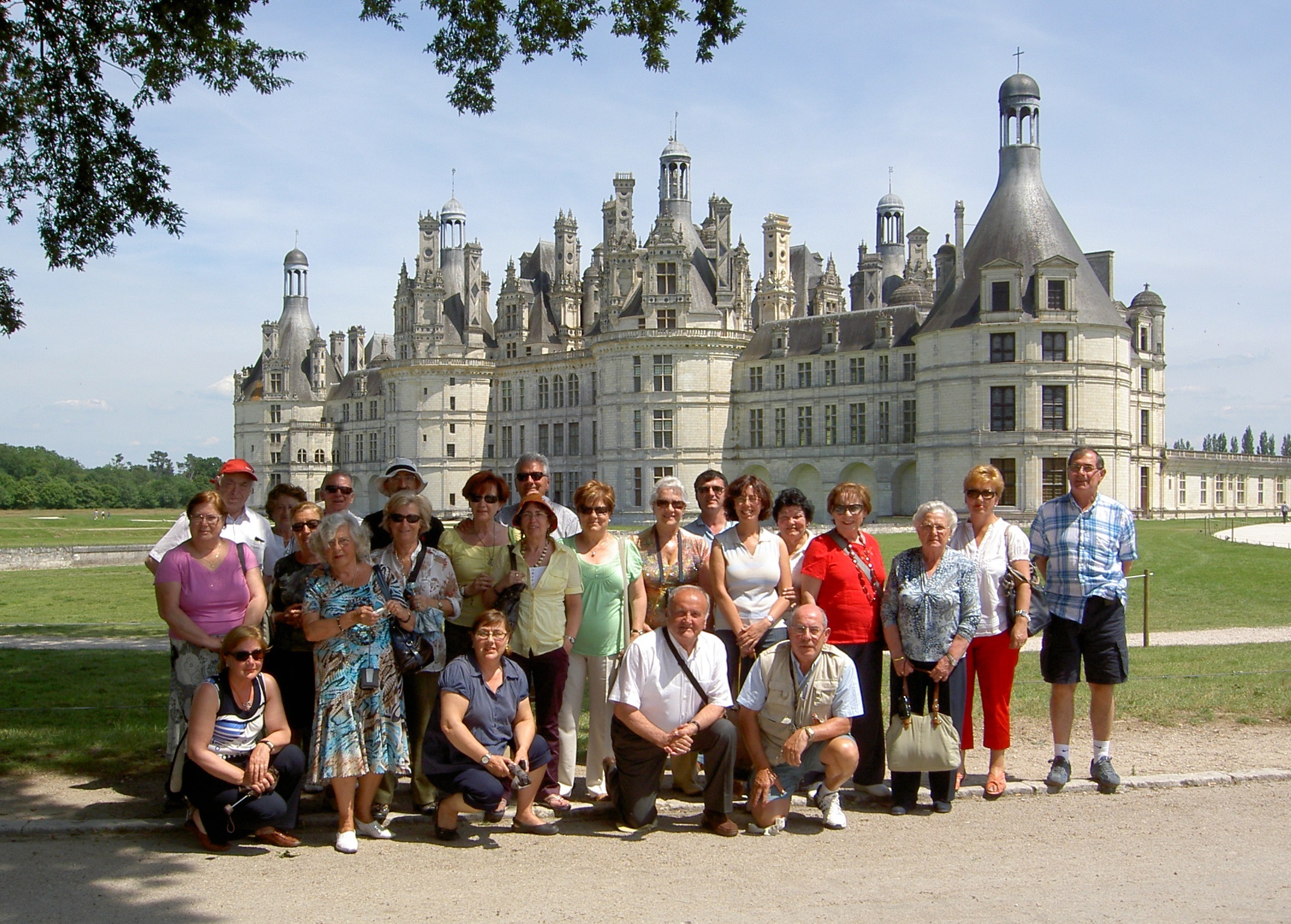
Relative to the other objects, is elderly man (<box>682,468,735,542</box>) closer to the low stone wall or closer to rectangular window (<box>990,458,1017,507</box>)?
the low stone wall

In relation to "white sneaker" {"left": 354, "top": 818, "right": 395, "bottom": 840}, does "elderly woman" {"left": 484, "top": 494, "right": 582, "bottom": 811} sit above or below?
above

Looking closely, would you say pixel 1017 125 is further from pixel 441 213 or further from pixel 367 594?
pixel 367 594

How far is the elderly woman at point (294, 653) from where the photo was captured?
7371 millimetres

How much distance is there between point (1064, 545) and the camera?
8031 mm

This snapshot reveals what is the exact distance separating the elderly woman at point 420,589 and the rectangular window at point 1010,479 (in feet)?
112

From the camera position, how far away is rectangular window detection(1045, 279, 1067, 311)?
39.1 m

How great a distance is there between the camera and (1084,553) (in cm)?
797

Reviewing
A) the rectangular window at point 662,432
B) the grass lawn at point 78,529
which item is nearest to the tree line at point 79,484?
the grass lawn at point 78,529

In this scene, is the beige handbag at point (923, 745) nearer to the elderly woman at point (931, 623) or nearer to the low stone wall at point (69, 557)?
the elderly woman at point (931, 623)

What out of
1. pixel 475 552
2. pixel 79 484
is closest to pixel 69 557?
pixel 475 552

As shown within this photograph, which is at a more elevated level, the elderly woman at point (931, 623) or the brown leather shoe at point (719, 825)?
the elderly woman at point (931, 623)

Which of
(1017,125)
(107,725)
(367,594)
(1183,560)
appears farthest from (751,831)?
(1017,125)

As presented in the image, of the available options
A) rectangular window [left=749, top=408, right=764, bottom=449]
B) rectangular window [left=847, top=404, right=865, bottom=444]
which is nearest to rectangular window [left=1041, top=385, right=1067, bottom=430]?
rectangular window [left=847, top=404, right=865, bottom=444]

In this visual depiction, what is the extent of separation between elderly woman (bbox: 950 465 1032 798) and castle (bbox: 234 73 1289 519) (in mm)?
32593
